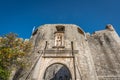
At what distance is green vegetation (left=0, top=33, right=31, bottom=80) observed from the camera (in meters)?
11.3

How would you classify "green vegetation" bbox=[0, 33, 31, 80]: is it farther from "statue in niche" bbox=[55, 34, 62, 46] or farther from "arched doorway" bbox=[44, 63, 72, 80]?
"arched doorway" bbox=[44, 63, 72, 80]

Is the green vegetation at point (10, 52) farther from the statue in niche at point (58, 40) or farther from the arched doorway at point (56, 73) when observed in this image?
the arched doorway at point (56, 73)

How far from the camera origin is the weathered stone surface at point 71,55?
14303 mm

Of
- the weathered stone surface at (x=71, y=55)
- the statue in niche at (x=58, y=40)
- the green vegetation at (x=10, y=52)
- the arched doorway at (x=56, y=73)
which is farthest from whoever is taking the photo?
the arched doorway at (x=56, y=73)

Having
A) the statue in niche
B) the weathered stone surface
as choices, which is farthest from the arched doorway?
the statue in niche

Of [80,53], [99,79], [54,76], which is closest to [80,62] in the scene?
[80,53]

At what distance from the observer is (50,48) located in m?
16.0

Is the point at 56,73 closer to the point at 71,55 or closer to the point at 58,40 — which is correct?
the point at 58,40

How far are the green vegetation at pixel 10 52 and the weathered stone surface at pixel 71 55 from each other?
2.11m

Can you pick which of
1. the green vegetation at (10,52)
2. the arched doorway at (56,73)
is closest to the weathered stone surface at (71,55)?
the arched doorway at (56,73)

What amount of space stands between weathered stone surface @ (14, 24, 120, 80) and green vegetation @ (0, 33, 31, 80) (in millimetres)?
2108

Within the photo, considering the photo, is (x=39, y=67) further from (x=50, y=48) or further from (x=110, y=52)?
(x=110, y=52)

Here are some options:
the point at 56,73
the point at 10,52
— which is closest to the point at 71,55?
the point at 10,52

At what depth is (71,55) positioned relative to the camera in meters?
15.2
